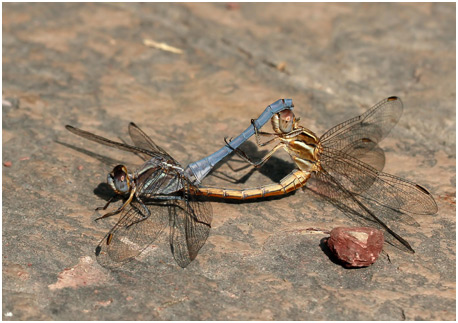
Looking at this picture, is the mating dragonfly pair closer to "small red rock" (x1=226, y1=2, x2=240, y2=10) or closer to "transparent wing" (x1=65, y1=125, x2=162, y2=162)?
"transparent wing" (x1=65, y1=125, x2=162, y2=162)

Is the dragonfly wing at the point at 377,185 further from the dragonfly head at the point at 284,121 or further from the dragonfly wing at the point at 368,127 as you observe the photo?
the dragonfly head at the point at 284,121

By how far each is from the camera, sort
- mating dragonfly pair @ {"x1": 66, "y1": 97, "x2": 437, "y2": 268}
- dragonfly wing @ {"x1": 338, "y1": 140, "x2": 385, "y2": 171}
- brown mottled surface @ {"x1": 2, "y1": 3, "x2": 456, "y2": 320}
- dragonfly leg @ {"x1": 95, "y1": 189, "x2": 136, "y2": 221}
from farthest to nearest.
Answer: dragonfly wing @ {"x1": 338, "y1": 140, "x2": 385, "y2": 171}
dragonfly leg @ {"x1": 95, "y1": 189, "x2": 136, "y2": 221}
mating dragonfly pair @ {"x1": 66, "y1": 97, "x2": 437, "y2": 268}
brown mottled surface @ {"x1": 2, "y1": 3, "x2": 456, "y2": 320}

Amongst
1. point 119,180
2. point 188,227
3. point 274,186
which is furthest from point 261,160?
point 119,180

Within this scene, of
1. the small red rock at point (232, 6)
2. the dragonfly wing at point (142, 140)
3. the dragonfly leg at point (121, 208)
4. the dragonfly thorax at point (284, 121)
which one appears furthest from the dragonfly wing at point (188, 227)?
the small red rock at point (232, 6)

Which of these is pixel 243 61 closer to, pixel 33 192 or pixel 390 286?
pixel 33 192

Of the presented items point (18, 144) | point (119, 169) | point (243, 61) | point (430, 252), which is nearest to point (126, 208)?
point (119, 169)

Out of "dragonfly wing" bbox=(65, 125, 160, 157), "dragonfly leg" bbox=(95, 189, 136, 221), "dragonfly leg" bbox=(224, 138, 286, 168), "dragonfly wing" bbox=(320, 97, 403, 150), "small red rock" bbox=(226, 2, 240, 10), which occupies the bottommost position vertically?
"dragonfly leg" bbox=(95, 189, 136, 221)

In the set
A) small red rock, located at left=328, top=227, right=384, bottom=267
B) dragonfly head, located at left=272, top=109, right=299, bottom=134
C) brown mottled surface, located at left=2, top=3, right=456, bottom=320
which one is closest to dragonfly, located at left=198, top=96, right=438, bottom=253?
dragonfly head, located at left=272, top=109, right=299, bottom=134
